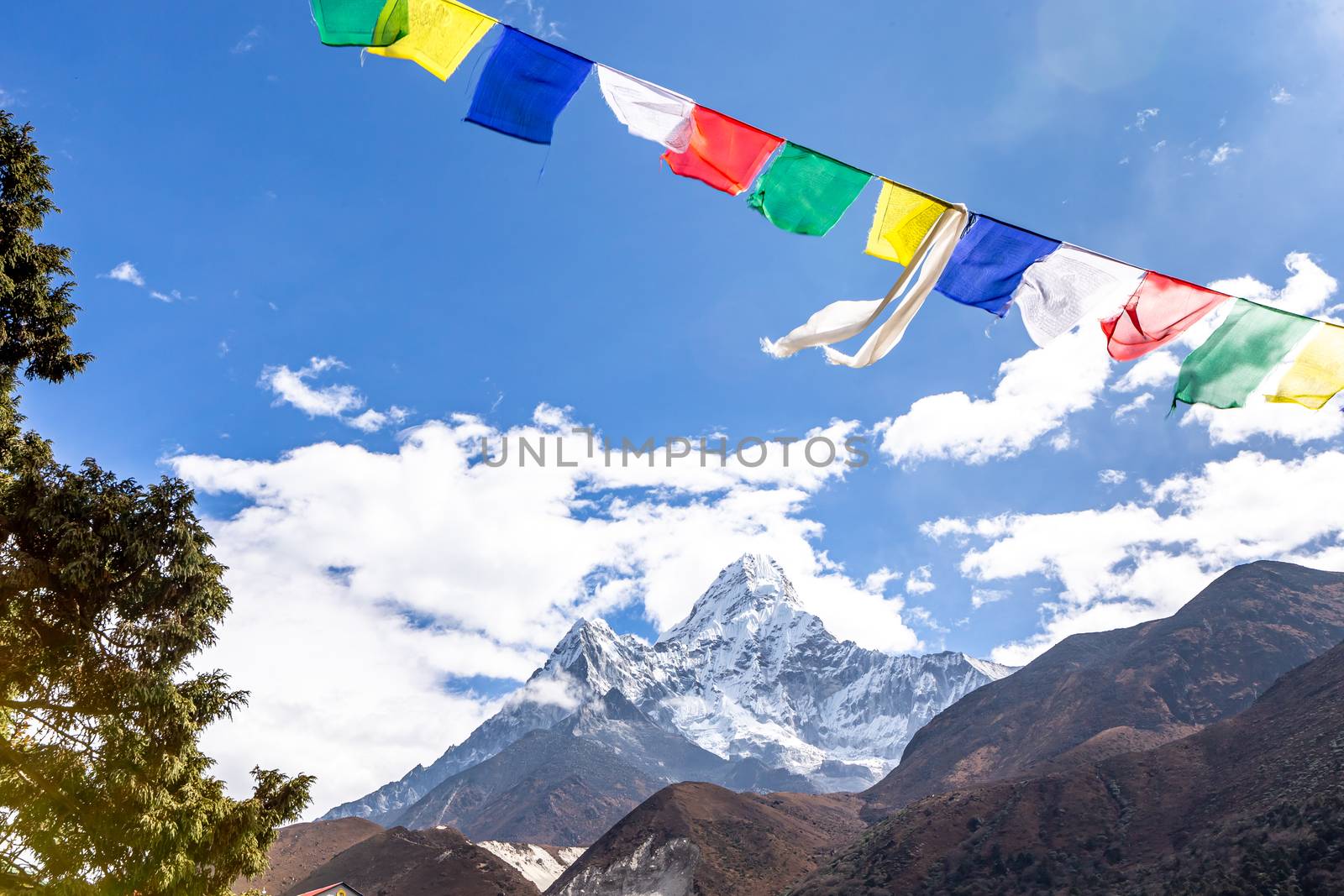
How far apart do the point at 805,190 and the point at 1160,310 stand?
3.77 meters

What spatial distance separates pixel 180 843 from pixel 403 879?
8603 centimetres

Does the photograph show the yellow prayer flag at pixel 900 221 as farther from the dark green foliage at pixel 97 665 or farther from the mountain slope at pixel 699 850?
the mountain slope at pixel 699 850

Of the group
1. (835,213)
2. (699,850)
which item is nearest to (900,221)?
(835,213)

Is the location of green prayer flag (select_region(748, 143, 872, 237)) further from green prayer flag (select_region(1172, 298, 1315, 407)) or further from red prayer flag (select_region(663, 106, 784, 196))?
green prayer flag (select_region(1172, 298, 1315, 407))

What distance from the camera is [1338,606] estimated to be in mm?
117625

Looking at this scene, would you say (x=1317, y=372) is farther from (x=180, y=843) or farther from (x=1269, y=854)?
(x=1269, y=854)

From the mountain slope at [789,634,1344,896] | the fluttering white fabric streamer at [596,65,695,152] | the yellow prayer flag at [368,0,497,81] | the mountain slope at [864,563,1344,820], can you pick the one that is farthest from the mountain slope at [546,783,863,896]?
the yellow prayer flag at [368,0,497,81]

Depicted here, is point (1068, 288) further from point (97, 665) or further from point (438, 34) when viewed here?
point (97, 665)

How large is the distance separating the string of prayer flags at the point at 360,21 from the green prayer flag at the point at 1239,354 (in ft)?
28.0

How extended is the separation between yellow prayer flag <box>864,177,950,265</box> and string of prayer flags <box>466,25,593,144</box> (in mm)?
3073

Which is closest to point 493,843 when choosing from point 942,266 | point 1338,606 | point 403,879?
point 403,879

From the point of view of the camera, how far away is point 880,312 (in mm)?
7457

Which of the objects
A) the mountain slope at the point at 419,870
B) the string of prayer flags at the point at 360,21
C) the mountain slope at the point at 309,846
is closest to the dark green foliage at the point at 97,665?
the string of prayer flags at the point at 360,21

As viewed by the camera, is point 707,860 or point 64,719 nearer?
point 64,719
